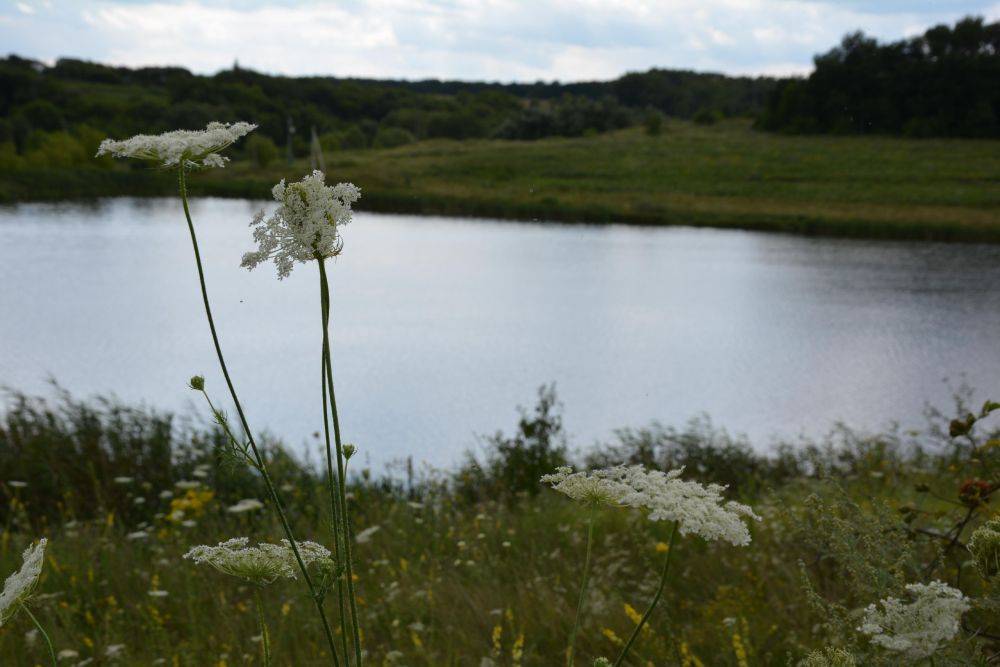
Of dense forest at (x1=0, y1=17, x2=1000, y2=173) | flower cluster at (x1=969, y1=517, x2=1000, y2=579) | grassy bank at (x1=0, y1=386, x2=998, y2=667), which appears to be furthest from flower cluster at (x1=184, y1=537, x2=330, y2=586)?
dense forest at (x1=0, y1=17, x2=1000, y2=173)

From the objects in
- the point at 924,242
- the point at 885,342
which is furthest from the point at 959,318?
the point at 924,242

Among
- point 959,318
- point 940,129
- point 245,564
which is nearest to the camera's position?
point 245,564

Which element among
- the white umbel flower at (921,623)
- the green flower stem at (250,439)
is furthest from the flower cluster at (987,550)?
the green flower stem at (250,439)

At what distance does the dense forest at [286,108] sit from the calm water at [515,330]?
279 cm

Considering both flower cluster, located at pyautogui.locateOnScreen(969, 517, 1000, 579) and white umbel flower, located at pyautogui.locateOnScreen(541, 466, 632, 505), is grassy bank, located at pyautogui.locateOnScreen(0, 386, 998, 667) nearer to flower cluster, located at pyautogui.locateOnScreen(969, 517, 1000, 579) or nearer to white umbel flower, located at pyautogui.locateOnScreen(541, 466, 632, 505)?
flower cluster, located at pyautogui.locateOnScreen(969, 517, 1000, 579)

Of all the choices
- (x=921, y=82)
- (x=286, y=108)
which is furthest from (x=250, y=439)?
(x=286, y=108)

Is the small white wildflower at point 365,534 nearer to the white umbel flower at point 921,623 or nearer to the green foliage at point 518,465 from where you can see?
the green foliage at point 518,465

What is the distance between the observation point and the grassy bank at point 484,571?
2.20 m

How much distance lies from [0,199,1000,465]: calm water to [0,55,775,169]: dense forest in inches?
110

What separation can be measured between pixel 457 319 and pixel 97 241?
1041 cm

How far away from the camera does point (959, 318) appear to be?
11789mm

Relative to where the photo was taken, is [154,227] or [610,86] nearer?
[154,227]

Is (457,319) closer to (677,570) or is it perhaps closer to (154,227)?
(677,570)

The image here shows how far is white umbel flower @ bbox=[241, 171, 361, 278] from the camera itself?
2.87 feet
